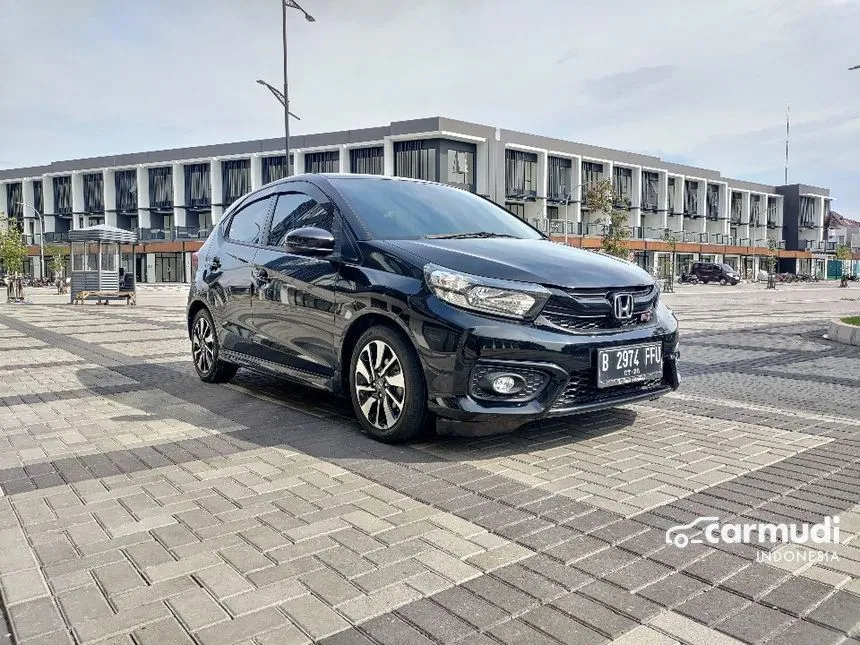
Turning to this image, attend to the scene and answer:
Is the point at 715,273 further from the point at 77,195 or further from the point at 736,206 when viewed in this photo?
the point at 77,195

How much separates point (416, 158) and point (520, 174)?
31.6ft

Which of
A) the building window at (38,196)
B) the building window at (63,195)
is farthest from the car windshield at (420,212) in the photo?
the building window at (38,196)

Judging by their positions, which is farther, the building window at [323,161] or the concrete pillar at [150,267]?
the concrete pillar at [150,267]

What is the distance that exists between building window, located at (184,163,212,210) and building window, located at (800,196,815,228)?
73.5 m

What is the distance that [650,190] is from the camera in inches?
2758

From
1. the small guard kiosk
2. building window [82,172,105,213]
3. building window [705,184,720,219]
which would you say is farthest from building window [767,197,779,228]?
the small guard kiosk

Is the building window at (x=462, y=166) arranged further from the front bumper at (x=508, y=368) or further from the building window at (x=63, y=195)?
the front bumper at (x=508, y=368)

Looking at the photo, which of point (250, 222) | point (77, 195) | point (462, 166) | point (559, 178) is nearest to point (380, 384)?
point (250, 222)

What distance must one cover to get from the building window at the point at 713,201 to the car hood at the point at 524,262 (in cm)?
8013

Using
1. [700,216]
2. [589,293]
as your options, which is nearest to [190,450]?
[589,293]

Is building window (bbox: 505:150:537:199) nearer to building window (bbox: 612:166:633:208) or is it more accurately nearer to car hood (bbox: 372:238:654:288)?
building window (bbox: 612:166:633:208)

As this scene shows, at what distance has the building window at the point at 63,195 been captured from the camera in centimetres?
6981

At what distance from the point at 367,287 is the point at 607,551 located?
220 centimetres

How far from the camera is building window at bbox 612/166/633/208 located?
216 ft
